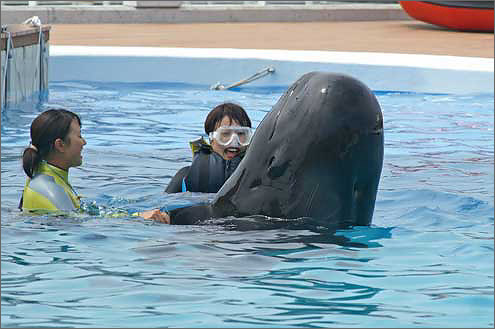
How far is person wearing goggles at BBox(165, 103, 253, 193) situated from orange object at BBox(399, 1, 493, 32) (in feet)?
38.6

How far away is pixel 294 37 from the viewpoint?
15.8 m

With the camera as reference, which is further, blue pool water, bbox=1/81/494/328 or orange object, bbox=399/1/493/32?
orange object, bbox=399/1/493/32

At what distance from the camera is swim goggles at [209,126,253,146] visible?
578 centimetres

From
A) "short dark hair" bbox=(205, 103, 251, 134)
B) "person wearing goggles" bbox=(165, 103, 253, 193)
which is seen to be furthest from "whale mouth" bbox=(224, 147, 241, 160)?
"short dark hair" bbox=(205, 103, 251, 134)

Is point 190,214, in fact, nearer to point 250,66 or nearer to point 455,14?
point 250,66

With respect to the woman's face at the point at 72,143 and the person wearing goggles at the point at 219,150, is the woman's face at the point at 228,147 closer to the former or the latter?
the person wearing goggles at the point at 219,150

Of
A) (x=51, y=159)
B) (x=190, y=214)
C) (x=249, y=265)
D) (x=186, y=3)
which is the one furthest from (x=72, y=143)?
(x=186, y=3)

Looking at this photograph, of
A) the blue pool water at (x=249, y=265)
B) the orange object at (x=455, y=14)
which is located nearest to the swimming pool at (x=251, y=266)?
the blue pool water at (x=249, y=265)

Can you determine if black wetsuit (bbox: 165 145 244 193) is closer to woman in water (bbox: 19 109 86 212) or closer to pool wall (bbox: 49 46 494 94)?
woman in water (bbox: 19 109 86 212)

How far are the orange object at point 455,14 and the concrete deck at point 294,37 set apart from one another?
223 mm

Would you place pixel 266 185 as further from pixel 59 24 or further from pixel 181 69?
pixel 59 24

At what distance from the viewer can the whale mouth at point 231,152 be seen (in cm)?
583

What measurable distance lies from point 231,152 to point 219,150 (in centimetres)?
8

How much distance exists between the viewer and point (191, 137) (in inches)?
372
